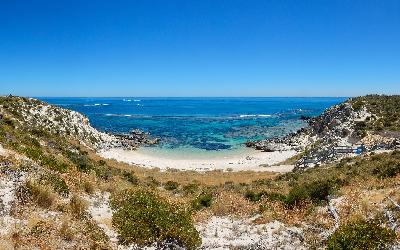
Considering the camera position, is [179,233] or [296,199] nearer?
[179,233]

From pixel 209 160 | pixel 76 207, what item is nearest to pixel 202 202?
pixel 76 207

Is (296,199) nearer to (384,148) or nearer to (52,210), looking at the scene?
(52,210)

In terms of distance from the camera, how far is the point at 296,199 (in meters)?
20.2

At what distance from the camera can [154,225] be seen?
13234 mm

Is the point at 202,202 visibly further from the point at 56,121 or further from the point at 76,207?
the point at 56,121

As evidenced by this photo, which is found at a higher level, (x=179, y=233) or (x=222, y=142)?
(x=179, y=233)

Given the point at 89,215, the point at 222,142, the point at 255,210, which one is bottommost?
the point at 222,142

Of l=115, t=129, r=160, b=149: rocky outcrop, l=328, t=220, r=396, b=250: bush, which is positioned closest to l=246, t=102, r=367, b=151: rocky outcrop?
l=115, t=129, r=160, b=149: rocky outcrop

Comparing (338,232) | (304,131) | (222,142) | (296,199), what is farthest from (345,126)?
(338,232)

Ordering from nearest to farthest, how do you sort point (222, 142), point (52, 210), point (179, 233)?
point (179, 233) → point (52, 210) → point (222, 142)

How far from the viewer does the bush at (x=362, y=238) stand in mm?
11516

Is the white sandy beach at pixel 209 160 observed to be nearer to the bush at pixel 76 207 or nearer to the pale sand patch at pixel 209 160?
the pale sand patch at pixel 209 160

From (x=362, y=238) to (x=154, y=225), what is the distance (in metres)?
6.80

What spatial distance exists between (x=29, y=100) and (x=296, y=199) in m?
62.8
